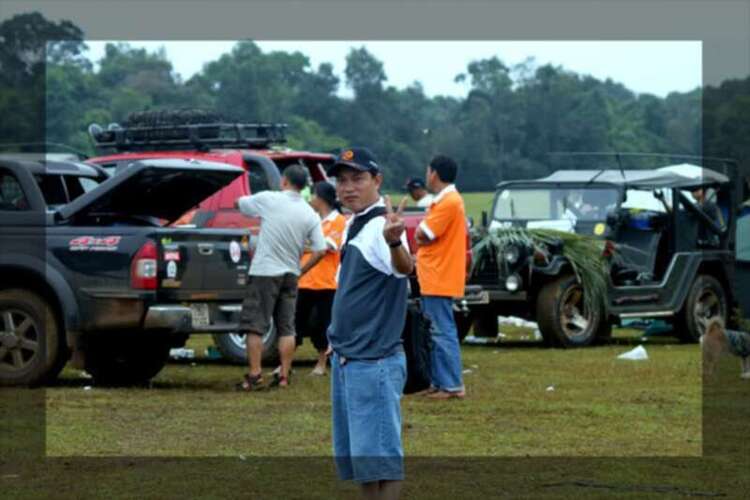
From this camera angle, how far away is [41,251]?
1543cm

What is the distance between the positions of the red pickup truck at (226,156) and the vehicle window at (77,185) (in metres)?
0.87

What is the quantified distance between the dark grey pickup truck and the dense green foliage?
1202 cm

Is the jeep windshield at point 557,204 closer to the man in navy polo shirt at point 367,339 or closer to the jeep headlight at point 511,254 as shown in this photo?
the jeep headlight at point 511,254

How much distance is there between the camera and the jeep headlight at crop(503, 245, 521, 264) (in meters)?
21.7

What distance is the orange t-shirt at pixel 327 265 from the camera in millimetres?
16781

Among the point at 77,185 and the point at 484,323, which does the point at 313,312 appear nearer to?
the point at 77,185

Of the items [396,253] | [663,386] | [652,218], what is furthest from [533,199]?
[396,253]

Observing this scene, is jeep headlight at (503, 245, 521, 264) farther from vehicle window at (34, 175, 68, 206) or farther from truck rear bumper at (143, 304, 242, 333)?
vehicle window at (34, 175, 68, 206)

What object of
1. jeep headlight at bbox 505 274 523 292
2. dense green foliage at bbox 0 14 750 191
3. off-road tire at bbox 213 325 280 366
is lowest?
off-road tire at bbox 213 325 280 366

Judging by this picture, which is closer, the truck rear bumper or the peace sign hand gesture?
the peace sign hand gesture

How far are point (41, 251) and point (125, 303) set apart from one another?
88 centimetres

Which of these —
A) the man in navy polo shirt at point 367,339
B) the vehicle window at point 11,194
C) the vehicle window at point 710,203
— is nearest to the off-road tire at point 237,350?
the vehicle window at point 11,194

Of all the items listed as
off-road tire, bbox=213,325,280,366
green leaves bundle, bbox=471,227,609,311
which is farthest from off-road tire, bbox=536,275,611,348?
off-road tire, bbox=213,325,280,366

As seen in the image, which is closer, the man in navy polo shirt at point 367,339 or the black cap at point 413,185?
the man in navy polo shirt at point 367,339
